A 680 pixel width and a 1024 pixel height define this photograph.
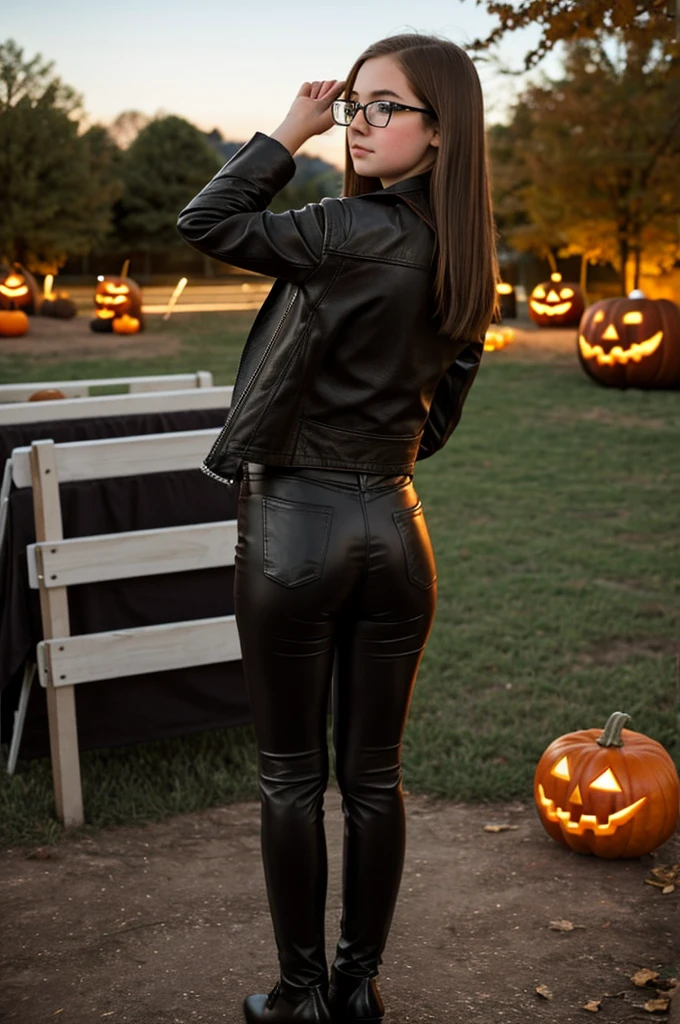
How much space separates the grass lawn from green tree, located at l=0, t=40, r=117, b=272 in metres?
26.4

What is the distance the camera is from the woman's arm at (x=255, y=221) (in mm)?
2391

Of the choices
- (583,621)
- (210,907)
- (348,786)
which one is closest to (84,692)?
(210,907)

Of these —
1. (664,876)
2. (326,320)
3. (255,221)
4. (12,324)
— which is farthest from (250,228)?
(12,324)

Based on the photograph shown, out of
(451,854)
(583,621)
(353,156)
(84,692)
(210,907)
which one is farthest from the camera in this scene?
(583,621)

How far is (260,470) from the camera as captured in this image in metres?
2.66

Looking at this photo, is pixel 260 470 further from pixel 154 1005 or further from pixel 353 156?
pixel 154 1005

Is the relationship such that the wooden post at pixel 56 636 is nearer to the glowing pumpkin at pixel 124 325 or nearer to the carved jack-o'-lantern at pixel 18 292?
the glowing pumpkin at pixel 124 325

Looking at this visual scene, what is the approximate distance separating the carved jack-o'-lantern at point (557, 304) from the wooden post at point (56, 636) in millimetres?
17830

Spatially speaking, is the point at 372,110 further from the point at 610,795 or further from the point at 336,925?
the point at 610,795

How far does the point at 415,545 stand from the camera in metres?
2.72

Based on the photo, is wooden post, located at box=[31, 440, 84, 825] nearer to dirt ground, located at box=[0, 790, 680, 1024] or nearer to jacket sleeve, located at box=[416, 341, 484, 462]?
dirt ground, located at box=[0, 790, 680, 1024]

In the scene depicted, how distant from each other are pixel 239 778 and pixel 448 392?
2417mm

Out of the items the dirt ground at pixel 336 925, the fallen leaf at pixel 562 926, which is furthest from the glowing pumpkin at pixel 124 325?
the fallen leaf at pixel 562 926

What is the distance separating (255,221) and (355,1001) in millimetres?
1848
